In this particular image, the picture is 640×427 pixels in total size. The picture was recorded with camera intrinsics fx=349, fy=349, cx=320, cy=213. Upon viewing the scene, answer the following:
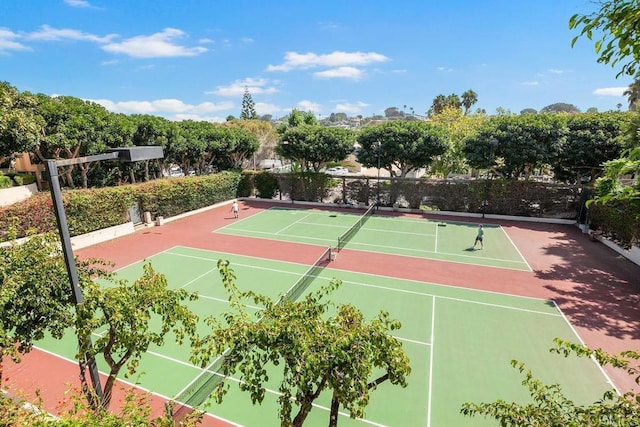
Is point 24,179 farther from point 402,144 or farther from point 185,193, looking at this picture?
point 402,144

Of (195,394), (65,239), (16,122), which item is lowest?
(195,394)

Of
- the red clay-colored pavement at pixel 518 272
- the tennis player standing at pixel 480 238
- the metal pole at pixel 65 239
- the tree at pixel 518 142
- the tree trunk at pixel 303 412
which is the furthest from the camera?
the tree at pixel 518 142

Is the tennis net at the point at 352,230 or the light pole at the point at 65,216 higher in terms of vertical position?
the light pole at the point at 65,216

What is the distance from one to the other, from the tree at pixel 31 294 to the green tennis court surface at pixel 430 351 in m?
2.21

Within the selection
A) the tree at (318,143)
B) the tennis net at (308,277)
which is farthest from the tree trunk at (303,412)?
the tree at (318,143)

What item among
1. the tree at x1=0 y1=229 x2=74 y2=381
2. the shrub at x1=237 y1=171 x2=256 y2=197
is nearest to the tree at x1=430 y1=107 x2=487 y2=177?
the shrub at x1=237 y1=171 x2=256 y2=197

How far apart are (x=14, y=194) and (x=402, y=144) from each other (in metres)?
27.7

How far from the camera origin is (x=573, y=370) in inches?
403

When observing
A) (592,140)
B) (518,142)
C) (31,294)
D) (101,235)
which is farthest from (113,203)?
(592,140)

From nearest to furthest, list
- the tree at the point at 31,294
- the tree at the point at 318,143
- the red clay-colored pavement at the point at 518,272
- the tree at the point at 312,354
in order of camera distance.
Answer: the tree at the point at 312,354
the tree at the point at 31,294
the red clay-colored pavement at the point at 518,272
the tree at the point at 318,143

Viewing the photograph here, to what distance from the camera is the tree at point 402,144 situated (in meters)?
28.8

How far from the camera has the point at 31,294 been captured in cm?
684

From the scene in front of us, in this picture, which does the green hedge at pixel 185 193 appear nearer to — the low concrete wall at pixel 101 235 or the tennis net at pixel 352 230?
the low concrete wall at pixel 101 235

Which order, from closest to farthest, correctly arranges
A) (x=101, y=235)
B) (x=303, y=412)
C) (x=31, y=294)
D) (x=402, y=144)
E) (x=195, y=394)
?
(x=303, y=412)
(x=31, y=294)
(x=195, y=394)
(x=101, y=235)
(x=402, y=144)
